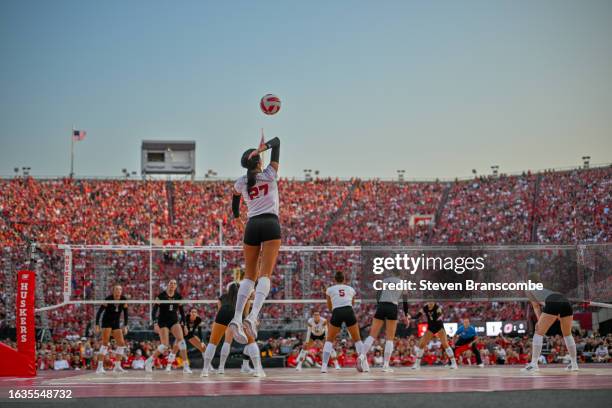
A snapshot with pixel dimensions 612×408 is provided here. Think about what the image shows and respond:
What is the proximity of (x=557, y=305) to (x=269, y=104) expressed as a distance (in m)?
7.48

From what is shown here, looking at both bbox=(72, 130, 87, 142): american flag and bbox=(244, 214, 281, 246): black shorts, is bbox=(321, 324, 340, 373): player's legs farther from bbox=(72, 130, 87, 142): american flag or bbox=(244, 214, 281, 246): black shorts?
bbox=(72, 130, 87, 142): american flag

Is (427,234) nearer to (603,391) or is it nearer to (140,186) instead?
(140,186)

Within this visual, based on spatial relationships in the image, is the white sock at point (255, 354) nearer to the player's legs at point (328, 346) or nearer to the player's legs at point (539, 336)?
the player's legs at point (328, 346)

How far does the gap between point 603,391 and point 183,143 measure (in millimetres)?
49861

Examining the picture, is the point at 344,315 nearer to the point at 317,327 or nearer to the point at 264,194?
the point at 317,327

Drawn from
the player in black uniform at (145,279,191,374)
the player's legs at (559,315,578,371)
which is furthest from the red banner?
the player's legs at (559,315,578,371)

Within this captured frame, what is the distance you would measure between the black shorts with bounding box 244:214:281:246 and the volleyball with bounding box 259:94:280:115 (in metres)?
1.42

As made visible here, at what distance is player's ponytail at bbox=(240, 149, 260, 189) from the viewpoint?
9.65 metres

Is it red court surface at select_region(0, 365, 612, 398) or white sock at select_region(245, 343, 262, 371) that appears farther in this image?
white sock at select_region(245, 343, 262, 371)

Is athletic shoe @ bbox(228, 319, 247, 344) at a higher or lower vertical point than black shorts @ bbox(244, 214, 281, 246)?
lower

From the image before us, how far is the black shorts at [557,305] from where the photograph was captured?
571 inches

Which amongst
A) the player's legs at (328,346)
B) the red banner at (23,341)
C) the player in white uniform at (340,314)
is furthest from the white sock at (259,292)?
the red banner at (23,341)

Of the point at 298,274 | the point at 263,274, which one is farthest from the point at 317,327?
the point at 263,274

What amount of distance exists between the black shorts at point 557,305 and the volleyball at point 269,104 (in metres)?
7.26
